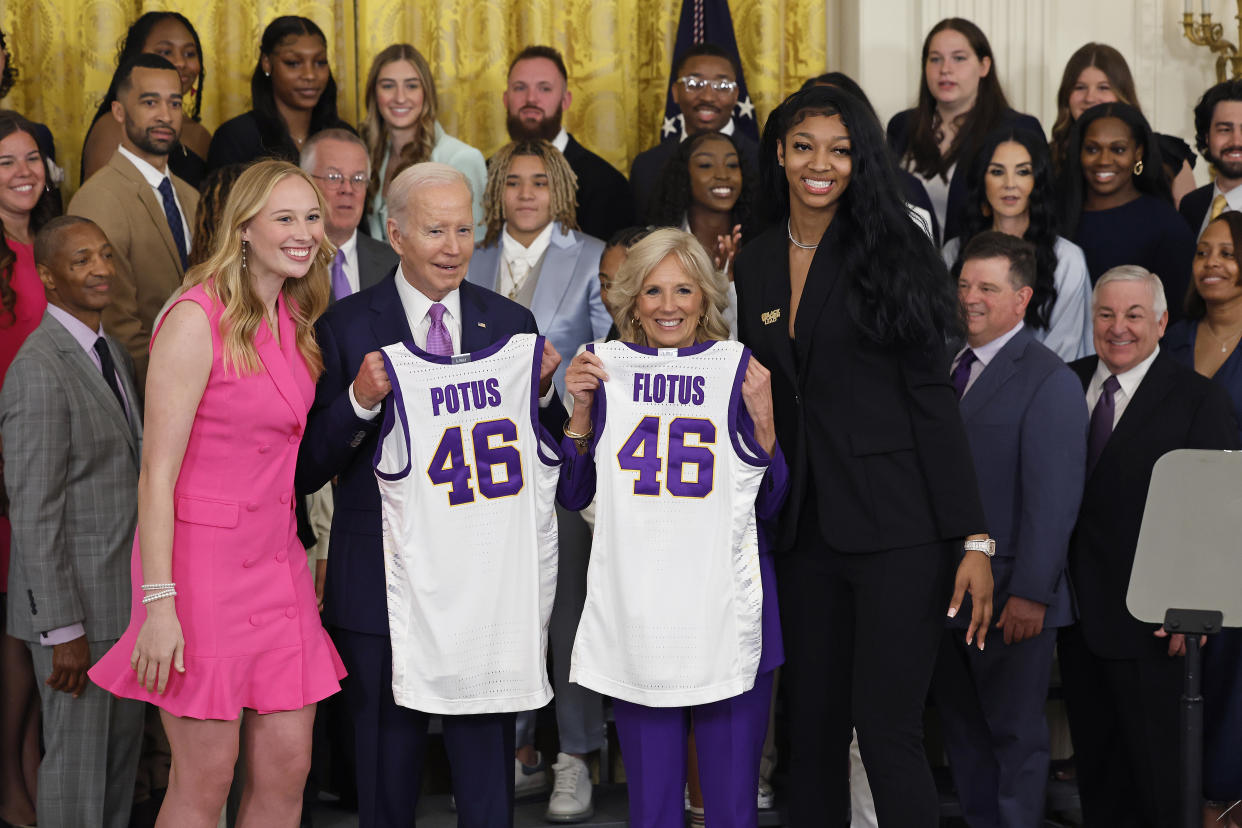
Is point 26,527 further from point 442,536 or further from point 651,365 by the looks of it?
point 651,365

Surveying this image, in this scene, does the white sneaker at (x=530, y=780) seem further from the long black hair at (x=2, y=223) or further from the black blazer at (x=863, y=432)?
the long black hair at (x=2, y=223)

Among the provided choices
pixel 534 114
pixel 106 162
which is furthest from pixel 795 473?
pixel 106 162

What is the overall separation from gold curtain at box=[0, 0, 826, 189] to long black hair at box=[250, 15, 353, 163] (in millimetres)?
730

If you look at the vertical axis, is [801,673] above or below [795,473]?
below

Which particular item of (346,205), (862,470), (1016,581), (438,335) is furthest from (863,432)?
(346,205)

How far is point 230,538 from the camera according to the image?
3238mm

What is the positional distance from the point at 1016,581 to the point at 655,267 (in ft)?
5.23

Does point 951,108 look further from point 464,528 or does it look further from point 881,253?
point 464,528

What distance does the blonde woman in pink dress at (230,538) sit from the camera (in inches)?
124

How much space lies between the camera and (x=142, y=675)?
3148 mm

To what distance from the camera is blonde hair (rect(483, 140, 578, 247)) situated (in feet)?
17.1

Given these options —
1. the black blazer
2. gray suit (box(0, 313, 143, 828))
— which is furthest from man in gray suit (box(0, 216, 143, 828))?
the black blazer

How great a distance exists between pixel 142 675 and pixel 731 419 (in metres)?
1.50

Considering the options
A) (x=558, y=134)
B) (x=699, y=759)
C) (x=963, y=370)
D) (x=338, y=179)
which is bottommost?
(x=699, y=759)
